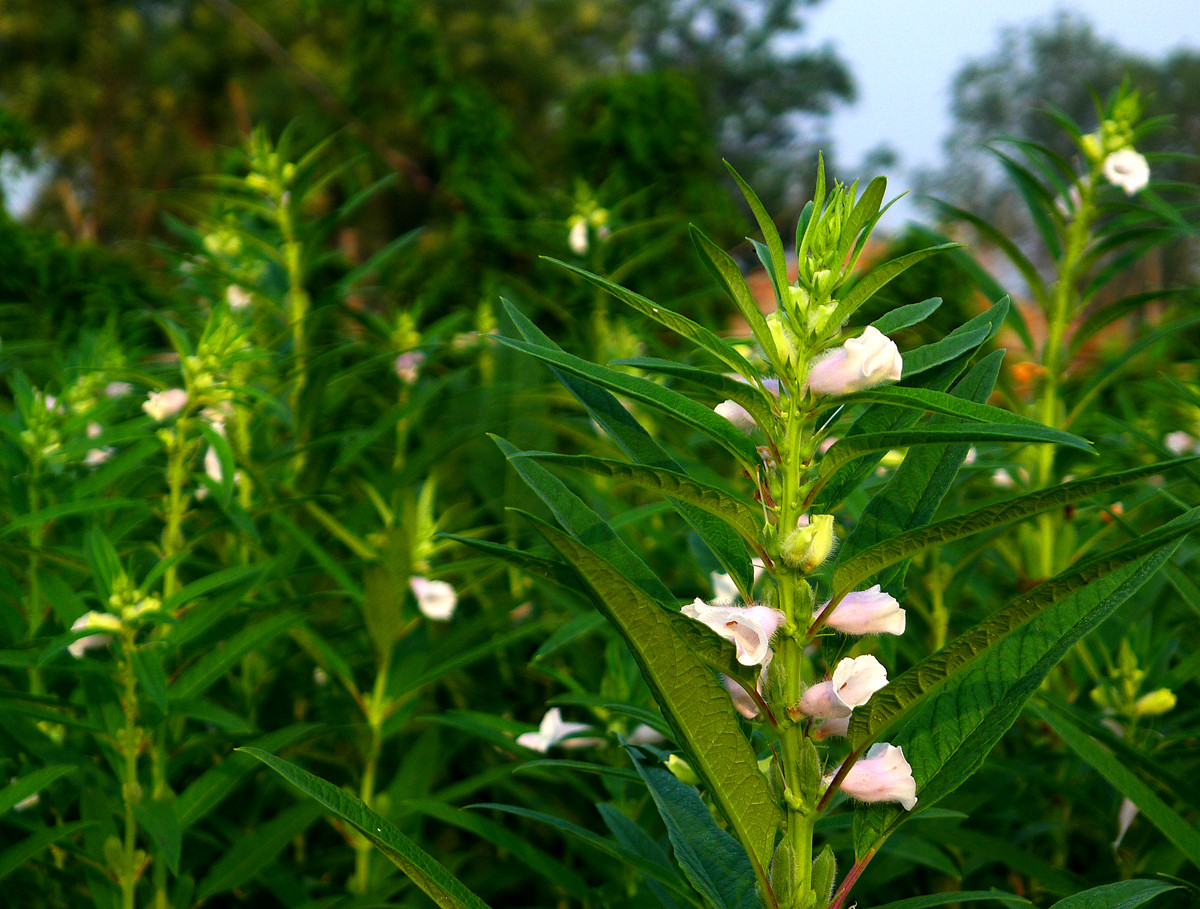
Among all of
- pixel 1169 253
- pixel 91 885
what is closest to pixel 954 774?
pixel 91 885

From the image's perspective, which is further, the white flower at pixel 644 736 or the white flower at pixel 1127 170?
the white flower at pixel 1127 170

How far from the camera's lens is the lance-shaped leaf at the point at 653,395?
0.72 meters

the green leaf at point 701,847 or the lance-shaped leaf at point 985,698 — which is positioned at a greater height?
the lance-shaped leaf at point 985,698

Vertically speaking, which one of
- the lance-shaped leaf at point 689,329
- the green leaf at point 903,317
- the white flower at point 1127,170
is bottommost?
the lance-shaped leaf at point 689,329

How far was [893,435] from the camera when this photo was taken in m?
0.72

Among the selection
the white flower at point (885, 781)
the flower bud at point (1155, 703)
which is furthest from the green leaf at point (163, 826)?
the flower bud at point (1155, 703)

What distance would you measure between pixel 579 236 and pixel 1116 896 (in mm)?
2687

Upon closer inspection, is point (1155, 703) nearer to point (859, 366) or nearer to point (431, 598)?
point (859, 366)

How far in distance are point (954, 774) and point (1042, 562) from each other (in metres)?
1.27

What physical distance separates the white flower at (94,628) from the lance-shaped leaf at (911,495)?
99cm

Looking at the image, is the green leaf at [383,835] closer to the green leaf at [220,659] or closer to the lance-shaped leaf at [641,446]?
the lance-shaped leaf at [641,446]

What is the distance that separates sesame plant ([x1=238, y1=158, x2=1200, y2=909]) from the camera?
0.72 meters

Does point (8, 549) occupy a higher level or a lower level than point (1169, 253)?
lower

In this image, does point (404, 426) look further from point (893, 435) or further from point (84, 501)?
point (893, 435)
